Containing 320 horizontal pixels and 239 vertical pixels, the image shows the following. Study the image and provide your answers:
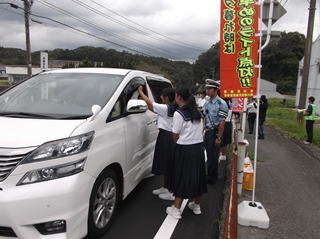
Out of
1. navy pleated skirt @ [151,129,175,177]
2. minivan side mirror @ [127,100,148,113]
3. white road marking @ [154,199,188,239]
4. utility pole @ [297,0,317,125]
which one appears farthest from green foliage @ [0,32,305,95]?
white road marking @ [154,199,188,239]

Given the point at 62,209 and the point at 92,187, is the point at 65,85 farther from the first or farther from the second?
the point at 62,209

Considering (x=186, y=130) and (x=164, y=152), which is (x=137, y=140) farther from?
(x=186, y=130)

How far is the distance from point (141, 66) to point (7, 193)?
56.9 m

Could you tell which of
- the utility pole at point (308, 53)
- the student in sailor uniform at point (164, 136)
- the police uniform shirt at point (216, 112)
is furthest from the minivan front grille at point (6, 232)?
the utility pole at point (308, 53)

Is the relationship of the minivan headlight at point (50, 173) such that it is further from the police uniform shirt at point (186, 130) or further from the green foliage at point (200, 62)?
the green foliage at point (200, 62)

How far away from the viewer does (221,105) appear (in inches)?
177

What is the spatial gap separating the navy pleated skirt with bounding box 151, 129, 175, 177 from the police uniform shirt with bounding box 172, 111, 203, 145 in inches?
20.8

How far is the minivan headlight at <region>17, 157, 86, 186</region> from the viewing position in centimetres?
217

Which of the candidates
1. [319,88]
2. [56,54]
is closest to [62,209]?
[319,88]

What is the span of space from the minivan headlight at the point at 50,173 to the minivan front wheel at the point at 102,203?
368 millimetres

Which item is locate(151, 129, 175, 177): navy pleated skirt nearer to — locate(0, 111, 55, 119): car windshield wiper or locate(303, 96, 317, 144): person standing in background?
locate(0, 111, 55, 119): car windshield wiper

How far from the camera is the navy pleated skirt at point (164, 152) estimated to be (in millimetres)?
→ 3770

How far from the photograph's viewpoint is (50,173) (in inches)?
87.3

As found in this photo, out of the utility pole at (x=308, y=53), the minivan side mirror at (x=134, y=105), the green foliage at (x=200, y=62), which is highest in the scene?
the green foliage at (x=200, y=62)
